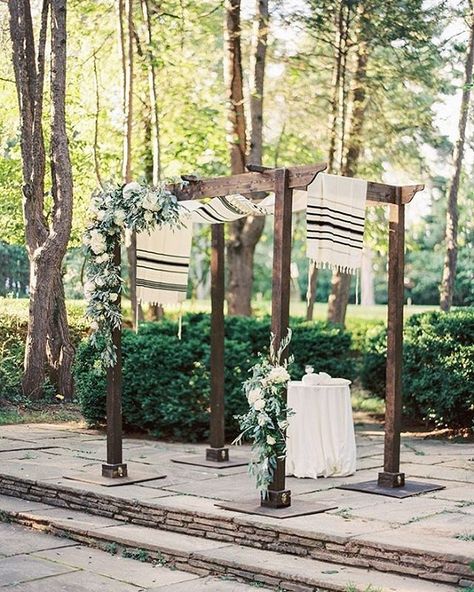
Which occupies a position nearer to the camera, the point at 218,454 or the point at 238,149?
the point at 218,454

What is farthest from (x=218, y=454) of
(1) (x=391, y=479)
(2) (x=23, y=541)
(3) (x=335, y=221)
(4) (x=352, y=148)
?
(4) (x=352, y=148)

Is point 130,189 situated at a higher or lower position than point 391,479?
higher

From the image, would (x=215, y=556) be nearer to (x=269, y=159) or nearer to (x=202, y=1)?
(x=202, y=1)

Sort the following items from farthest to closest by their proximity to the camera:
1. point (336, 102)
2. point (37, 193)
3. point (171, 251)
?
1. point (336, 102)
2. point (37, 193)
3. point (171, 251)

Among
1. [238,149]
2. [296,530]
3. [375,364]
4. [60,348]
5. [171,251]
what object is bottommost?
[296,530]

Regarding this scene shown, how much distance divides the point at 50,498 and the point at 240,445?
2.99m

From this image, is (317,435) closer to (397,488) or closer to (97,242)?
(397,488)

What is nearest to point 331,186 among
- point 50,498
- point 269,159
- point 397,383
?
point 397,383

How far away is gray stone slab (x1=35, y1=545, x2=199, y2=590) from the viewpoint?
19.7ft

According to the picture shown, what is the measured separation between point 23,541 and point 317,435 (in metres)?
2.75

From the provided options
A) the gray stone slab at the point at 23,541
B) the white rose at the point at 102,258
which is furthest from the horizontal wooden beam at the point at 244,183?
the gray stone slab at the point at 23,541

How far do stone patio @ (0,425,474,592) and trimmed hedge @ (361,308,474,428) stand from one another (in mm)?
772

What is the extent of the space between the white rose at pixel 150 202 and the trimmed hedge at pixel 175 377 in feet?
9.57

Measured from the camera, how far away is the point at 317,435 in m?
8.54
